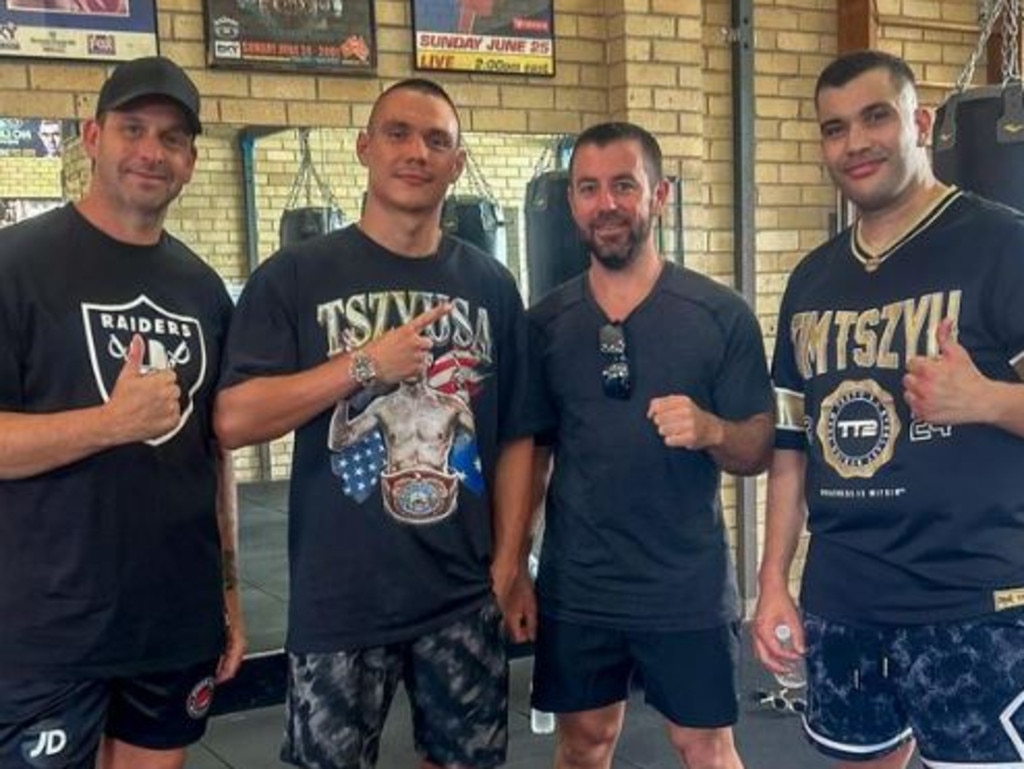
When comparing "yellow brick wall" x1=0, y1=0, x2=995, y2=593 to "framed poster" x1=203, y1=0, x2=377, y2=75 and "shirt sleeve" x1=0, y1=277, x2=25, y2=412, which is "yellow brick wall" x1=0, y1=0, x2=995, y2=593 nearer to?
"framed poster" x1=203, y1=0, x2=377, y2=75

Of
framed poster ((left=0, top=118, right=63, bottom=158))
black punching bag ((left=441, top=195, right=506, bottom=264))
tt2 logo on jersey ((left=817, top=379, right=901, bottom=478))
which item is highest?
framed poster ((left=0, top=118, right=63, bottom=158))

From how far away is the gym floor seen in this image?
352cm

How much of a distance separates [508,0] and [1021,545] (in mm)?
2854

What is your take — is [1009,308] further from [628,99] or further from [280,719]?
[280,719]

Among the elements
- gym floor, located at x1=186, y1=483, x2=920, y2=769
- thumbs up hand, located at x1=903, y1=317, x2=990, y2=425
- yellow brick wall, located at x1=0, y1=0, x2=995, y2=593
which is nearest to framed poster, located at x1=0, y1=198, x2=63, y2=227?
yellow brick wall, located at x1=0, y1=0, x2=995, y2=593

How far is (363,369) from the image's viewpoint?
2.10 meters

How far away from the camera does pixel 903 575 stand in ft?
6.89

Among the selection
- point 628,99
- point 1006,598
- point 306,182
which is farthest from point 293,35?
point 1006,598

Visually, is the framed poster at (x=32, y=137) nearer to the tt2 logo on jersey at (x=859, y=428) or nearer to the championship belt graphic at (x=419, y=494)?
the championship belt graphic at (x=419, y=494)

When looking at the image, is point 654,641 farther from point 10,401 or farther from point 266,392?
point 10,401

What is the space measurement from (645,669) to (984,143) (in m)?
1.49

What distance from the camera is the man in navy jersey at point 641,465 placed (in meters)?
2.40

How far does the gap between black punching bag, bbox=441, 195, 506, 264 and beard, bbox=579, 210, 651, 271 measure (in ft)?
5.34

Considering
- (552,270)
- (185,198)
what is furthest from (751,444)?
(185,198)
